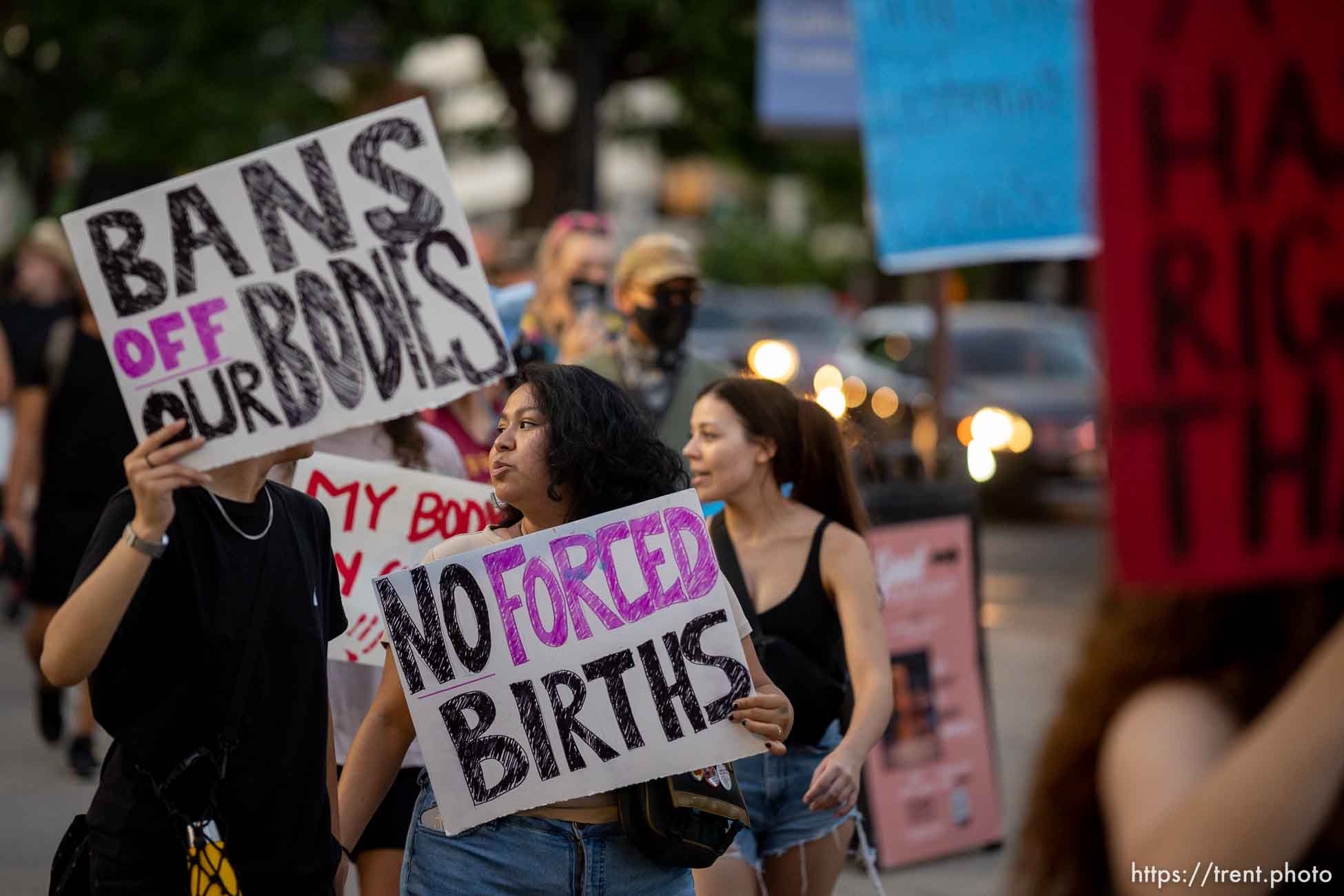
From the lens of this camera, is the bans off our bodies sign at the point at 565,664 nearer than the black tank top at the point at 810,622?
Yes

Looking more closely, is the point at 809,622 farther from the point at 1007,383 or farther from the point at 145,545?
the point at 1007,383

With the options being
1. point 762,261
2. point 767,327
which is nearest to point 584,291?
point 767,327

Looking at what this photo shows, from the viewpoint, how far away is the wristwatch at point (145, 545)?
312 cm

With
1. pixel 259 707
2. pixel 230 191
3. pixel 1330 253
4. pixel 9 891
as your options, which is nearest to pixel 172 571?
pixel 259 707

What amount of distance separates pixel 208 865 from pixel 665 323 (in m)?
3.21

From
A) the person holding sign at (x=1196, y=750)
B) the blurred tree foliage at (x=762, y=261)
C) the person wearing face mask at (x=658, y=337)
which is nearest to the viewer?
the person holding sign at (x=1196, y=750)

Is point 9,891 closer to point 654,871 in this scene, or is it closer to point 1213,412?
point 654,871

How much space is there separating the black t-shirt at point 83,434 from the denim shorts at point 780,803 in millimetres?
3713

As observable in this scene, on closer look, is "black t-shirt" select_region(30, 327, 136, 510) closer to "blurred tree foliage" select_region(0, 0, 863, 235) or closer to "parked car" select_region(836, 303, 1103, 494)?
"blurred tree foliage" select_region(0, 0, 863, 235)

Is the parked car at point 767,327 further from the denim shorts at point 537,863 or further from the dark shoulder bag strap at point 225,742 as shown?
the dark shoulder bag strap at point 225,742

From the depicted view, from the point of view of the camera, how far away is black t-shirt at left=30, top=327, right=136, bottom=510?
291 inches

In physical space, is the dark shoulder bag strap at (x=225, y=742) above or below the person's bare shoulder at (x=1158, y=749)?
below

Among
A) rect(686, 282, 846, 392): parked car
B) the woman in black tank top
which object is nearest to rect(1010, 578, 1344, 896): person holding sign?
the woman in black tank top

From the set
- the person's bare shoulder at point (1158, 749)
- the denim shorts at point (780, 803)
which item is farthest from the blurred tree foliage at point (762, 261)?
the person's bare shoulder at point (1158, 749)
